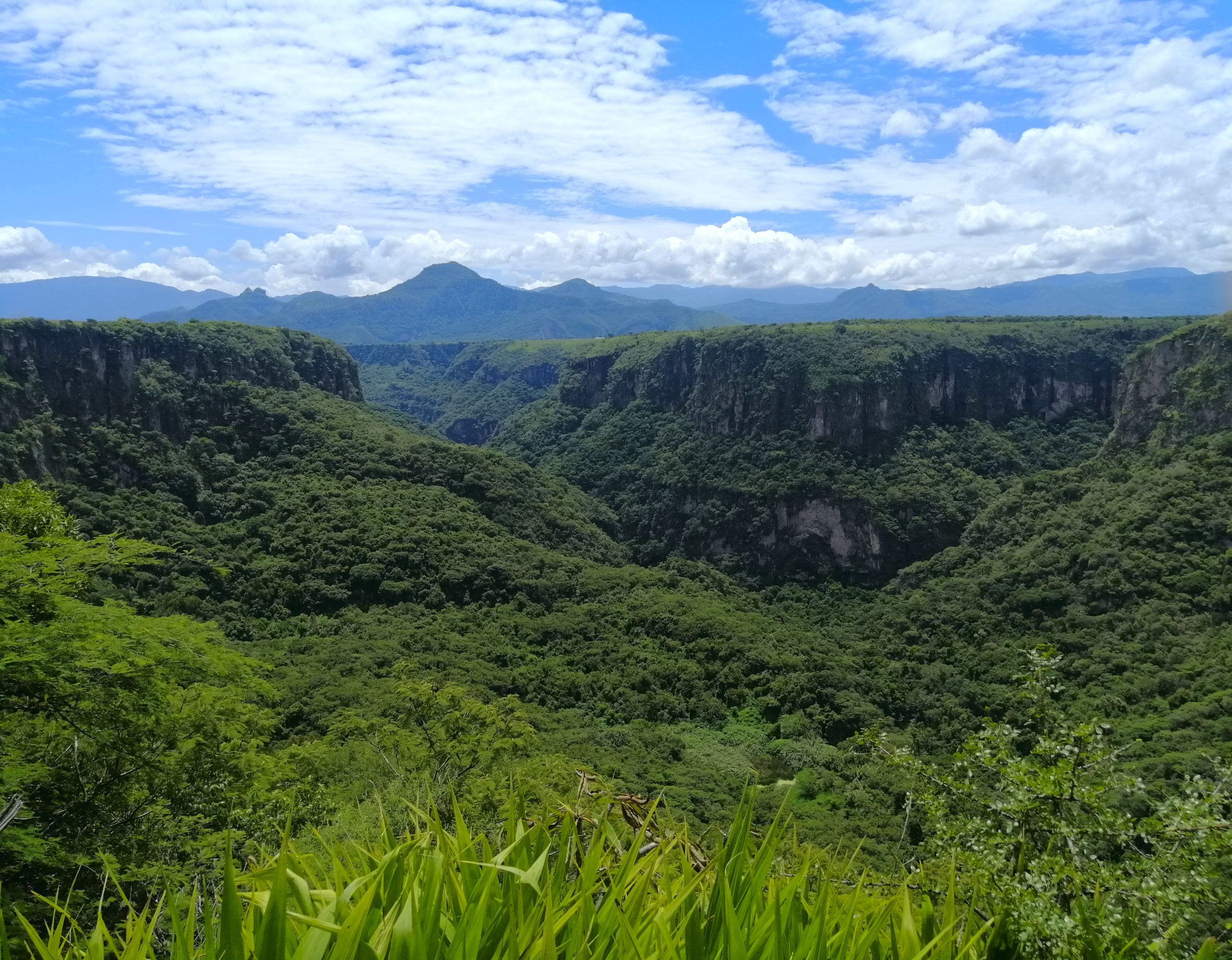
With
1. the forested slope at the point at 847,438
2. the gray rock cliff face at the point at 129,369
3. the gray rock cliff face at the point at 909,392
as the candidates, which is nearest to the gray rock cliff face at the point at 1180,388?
the forested slope at the point at 847,438

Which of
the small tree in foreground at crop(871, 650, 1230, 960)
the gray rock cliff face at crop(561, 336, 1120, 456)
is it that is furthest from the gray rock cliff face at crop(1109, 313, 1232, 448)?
the small tree in foreground at crop(871, 650, 1230, 960)

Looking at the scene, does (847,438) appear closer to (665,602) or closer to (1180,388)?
(1180,388)

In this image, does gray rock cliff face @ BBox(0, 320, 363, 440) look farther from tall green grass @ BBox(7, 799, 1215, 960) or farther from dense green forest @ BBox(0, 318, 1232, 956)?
tall green grass @ BBox(7, 799, 1215, 960)

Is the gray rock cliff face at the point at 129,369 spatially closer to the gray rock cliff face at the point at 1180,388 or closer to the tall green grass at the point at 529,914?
the tall green grass at the point at 529,914

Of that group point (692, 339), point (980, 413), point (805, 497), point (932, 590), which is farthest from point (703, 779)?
point (692, 339)

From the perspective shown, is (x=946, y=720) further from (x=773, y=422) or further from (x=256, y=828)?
(x=773, y=422)

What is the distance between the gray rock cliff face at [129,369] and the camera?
59.4 metres

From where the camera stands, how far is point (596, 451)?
119500 millimetres

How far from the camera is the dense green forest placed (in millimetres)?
7953

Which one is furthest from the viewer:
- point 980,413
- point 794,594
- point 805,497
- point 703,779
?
point 980,413

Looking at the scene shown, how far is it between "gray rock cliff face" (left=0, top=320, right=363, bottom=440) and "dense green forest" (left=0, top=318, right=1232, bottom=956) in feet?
1.17

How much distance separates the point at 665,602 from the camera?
62.5 m

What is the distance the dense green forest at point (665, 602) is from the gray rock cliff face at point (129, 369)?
1.17 feet

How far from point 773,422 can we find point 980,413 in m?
26.9
